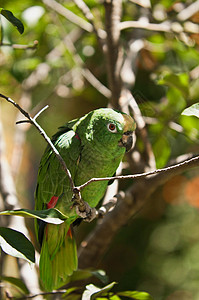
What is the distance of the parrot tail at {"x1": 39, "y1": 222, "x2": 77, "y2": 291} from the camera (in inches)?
35.6

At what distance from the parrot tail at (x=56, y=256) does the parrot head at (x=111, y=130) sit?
0.23 meters

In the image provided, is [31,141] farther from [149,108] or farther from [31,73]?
[149,108]

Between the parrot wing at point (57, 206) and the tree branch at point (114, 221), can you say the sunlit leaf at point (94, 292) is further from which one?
the tree branch at point (114, 221)

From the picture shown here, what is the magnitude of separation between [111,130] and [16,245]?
14.3 inches

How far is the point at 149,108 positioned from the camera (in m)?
1.12

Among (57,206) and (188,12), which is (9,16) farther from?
(188,12)

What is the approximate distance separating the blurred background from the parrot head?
21 centimetres

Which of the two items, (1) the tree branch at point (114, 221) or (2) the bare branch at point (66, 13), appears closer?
(1) the tree branch at point (114, 221)

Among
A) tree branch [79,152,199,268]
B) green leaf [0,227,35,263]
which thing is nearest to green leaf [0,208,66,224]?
green leaf [0,227,35,263]

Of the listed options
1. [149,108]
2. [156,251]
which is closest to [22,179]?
[156,251]

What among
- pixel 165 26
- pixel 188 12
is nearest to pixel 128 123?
pixel 165 26

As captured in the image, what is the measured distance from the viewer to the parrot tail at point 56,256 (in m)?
0.91

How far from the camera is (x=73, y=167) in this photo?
873mm

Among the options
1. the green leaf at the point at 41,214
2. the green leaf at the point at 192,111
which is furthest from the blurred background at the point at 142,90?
the green leaf at the point at 41,214
